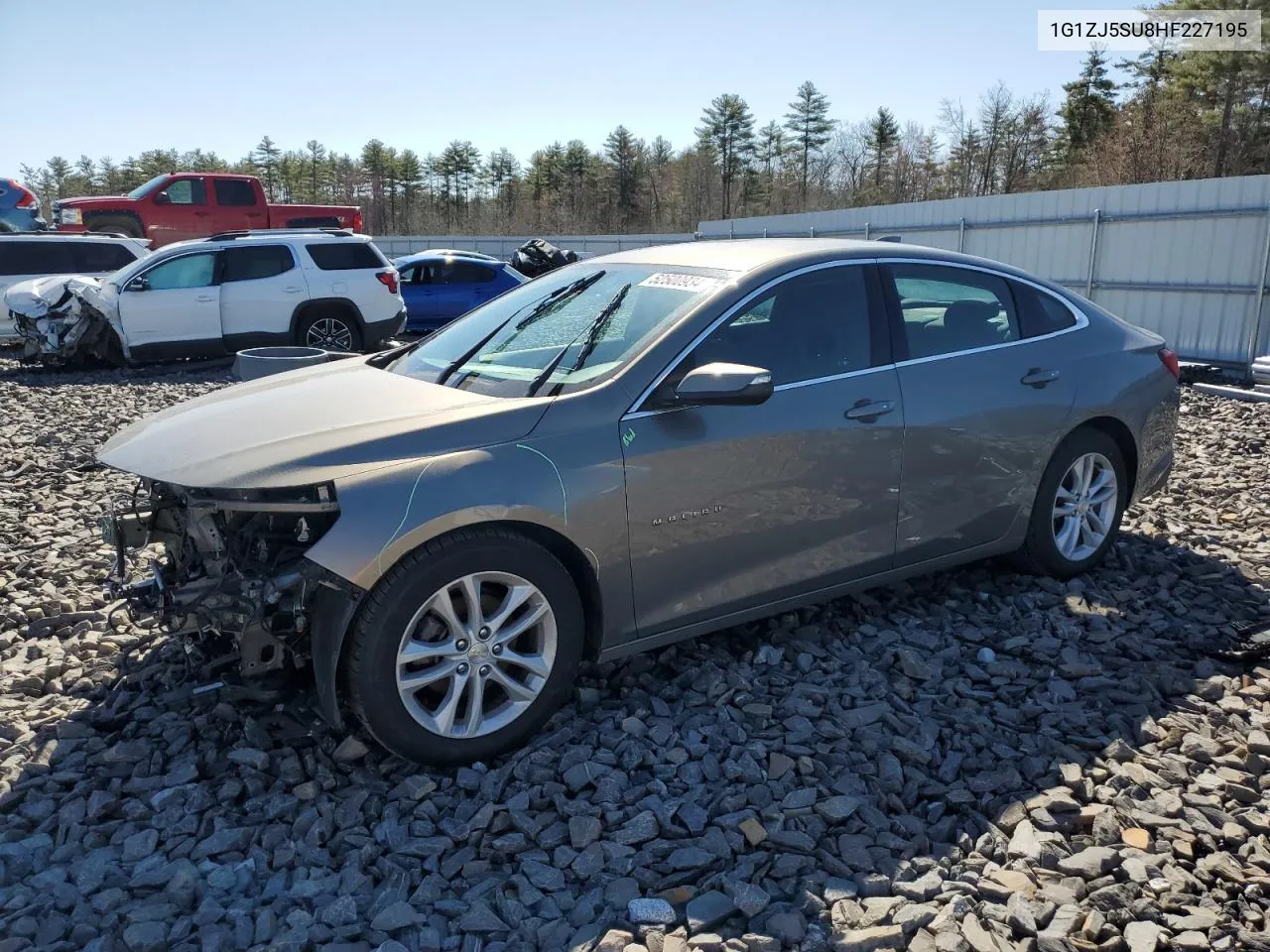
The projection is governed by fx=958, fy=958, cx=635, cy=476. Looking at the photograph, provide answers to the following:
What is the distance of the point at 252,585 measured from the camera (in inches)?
121

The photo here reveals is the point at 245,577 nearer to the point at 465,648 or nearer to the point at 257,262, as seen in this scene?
the point at 465,648

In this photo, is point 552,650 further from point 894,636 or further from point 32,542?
point 32,542

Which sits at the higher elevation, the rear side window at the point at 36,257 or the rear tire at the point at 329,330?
the rear side window at the point at 36,257

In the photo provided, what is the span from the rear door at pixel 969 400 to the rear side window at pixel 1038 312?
0.01 metres

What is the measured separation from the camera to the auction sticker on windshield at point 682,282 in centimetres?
383

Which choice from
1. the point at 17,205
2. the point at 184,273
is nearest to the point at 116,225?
the point at 17,205

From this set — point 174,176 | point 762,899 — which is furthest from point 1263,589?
point 174,176

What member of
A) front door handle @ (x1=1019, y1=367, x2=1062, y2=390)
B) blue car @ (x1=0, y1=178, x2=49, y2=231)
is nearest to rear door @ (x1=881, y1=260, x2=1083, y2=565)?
front door handle @ (x1=1019, y1=367, x2=1062, y2=390)

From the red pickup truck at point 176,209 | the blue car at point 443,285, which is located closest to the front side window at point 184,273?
the blue car at point 443,285

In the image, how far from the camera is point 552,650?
331 centimetres

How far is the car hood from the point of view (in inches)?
121

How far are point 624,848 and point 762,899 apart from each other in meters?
0.46

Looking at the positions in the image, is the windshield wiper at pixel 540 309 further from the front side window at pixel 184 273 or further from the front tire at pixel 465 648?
the front side window at pixel 184 273

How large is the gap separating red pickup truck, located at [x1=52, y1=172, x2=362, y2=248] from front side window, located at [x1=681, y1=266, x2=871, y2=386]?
19745mm
